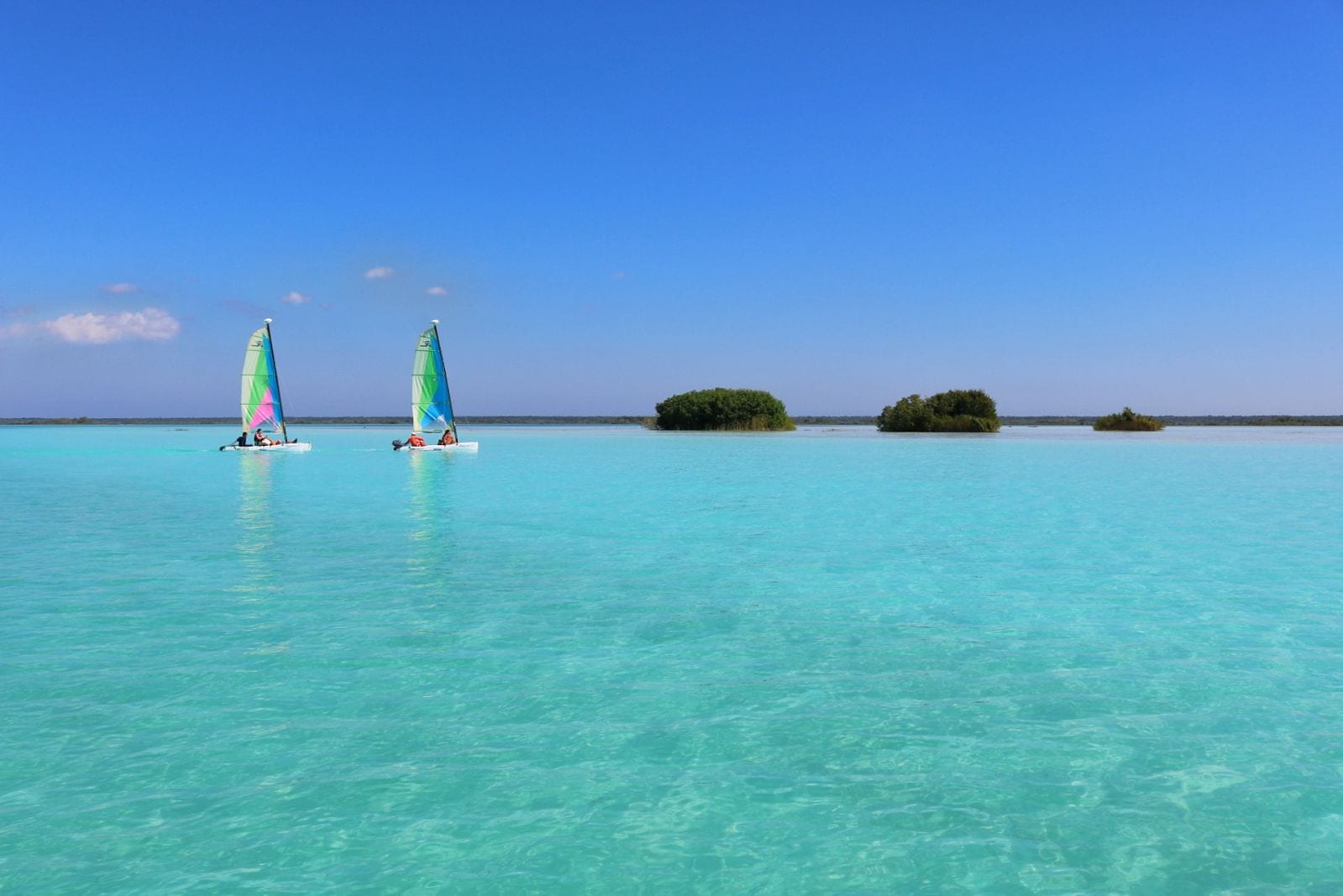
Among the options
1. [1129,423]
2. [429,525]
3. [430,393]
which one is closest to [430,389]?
[430,393]

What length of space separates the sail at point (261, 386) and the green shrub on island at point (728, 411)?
167 feet

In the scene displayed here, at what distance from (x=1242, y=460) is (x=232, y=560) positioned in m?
45.1

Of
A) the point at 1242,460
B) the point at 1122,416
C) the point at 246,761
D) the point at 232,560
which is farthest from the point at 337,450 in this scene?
the point at 1122,416

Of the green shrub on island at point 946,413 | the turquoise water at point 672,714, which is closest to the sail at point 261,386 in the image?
the turquoise water at point 672,714

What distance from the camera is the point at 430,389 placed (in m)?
52.2

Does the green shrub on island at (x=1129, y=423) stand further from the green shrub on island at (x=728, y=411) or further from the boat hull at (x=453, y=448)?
the boat hull at (x=453, y=448)

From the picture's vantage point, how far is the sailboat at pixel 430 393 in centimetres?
5028

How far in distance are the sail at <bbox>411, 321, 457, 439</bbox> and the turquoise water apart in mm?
34436

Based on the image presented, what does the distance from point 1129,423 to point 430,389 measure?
74827 millimetres

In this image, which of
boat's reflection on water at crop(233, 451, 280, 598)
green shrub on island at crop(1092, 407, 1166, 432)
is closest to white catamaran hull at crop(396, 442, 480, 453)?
boat's reflection on water at crop(233, 451, 280, 598)

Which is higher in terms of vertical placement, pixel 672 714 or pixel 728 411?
pixel 728 411

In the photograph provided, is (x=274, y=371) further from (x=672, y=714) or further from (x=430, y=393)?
(x=672, y=714)

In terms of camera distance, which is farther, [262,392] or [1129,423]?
[1129,423]

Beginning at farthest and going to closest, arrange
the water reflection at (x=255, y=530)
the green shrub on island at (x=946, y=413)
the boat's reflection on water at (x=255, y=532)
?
1. the green shrub on island at (x=946, y=413)
2. the water reflection at (x=255, y=530)
3. the boat's reflection on water at (x=255, y=532)
